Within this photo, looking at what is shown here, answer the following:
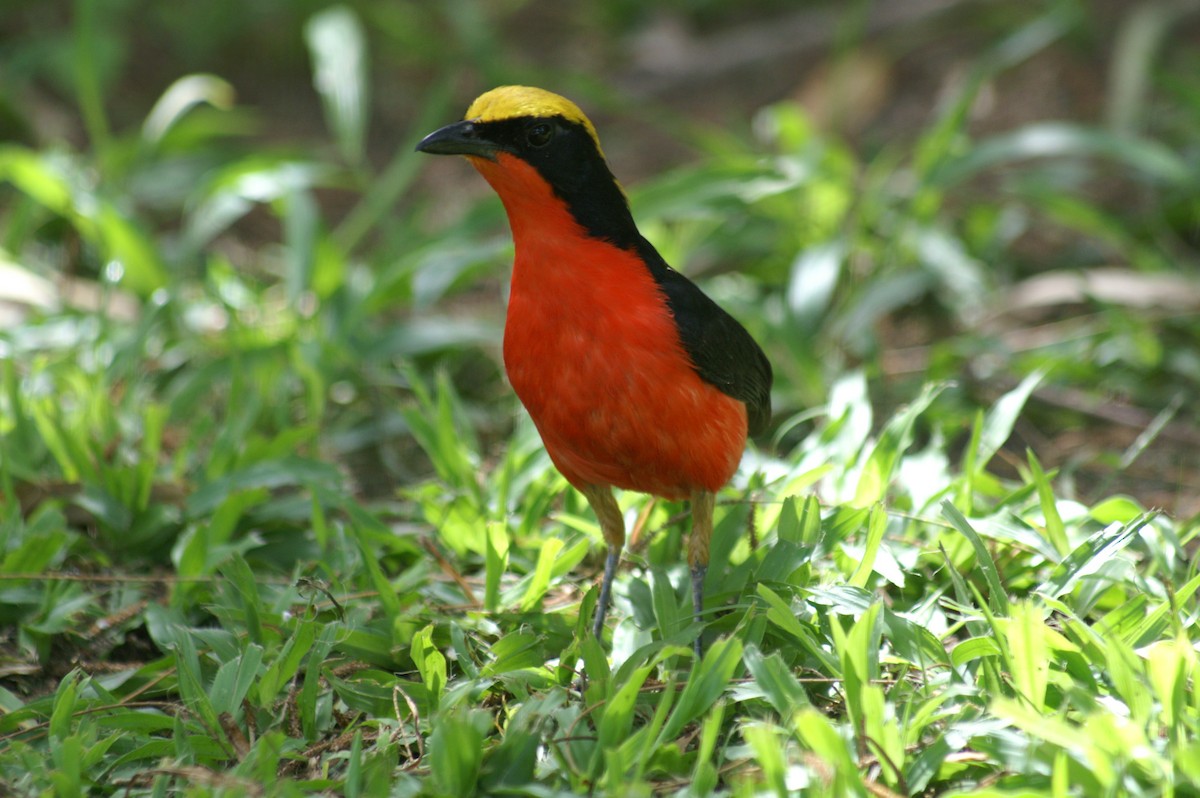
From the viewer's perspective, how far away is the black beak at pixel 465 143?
114 inches

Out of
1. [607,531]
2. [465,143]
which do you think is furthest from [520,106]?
[607,531]

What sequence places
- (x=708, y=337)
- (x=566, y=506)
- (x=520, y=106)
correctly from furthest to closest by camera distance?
(x=566, y=506), (x=708, y=337), (x=520, y=106)

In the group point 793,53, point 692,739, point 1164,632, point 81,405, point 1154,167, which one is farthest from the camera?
point 793,53

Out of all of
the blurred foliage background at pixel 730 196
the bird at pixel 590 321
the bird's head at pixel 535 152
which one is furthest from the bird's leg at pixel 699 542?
the blurred foliage background at pixel 730 196

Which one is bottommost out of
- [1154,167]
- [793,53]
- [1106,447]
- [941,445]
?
[1106,447]

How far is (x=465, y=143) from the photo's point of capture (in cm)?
291

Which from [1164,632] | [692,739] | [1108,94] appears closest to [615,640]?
[692,739]

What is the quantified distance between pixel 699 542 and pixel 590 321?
662 mm

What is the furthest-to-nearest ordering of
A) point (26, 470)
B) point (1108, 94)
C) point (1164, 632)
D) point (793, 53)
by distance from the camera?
point (793, 53) → point (1108, 94) → point (26, 470) → point (1164, 632)

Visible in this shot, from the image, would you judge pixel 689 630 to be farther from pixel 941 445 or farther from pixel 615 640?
pixel 941 445

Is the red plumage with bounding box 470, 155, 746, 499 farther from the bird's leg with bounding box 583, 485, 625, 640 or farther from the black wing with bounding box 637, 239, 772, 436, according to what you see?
the bird's leg with bounding box 583, 485, 625, 640

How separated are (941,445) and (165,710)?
245 centimetres

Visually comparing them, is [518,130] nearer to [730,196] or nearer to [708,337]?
[708,337]

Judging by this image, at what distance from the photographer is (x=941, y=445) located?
3.88 meters
